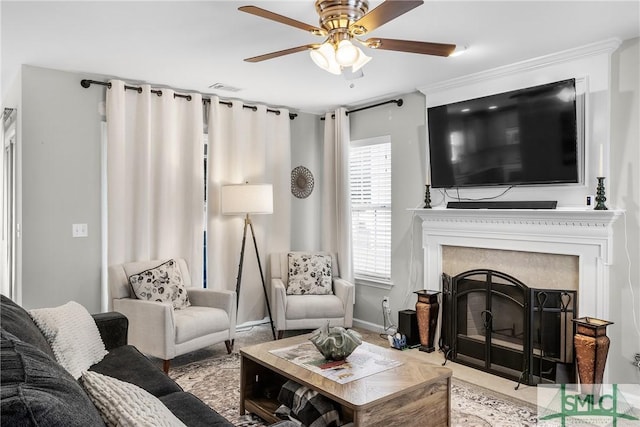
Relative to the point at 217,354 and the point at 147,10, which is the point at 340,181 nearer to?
the point at 217,354

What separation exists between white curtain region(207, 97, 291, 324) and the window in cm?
78

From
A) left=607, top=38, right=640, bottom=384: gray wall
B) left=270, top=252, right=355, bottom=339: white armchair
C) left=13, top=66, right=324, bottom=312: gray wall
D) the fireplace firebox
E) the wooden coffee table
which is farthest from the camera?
left=270, top=252, right=355, bottom=339: white armchair

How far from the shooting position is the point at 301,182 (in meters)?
5.64

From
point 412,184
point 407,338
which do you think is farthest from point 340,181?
point 407,338

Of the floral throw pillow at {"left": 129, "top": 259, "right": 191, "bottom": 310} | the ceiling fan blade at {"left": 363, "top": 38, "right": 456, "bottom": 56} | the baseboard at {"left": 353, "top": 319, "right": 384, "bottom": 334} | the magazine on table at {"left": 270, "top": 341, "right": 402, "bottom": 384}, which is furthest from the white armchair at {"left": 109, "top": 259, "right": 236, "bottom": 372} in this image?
the ceiling fan blade at {"left": 363, "top": 38, "right": 456, "bottom": 56}

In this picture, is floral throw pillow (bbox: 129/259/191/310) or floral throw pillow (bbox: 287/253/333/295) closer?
floral throw pillow (bbox: 129/259/191/310)

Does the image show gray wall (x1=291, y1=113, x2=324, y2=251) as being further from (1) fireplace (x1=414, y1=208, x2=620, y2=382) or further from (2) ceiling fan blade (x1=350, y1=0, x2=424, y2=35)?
(2) ceiling fan blade (x1=350, y1=0, x2=424, y2=35)

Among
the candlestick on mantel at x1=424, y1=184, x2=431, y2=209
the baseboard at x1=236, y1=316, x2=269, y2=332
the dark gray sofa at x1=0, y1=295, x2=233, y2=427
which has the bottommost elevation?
the baseboard at x1=236, y1=316, x2=269, y2=332

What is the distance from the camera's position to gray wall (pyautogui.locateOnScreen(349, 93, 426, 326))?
4664 mm

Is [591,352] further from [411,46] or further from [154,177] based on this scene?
[154,177]

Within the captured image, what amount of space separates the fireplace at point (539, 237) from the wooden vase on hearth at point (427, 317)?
0.42ft

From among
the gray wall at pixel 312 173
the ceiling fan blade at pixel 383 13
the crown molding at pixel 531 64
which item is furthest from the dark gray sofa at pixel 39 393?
the gray wall at pixel 312 173

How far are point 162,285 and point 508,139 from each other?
3.11m

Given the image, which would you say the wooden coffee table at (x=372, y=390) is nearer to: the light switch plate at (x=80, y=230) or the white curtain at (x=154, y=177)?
the white curtain at (x=154, y=177)
